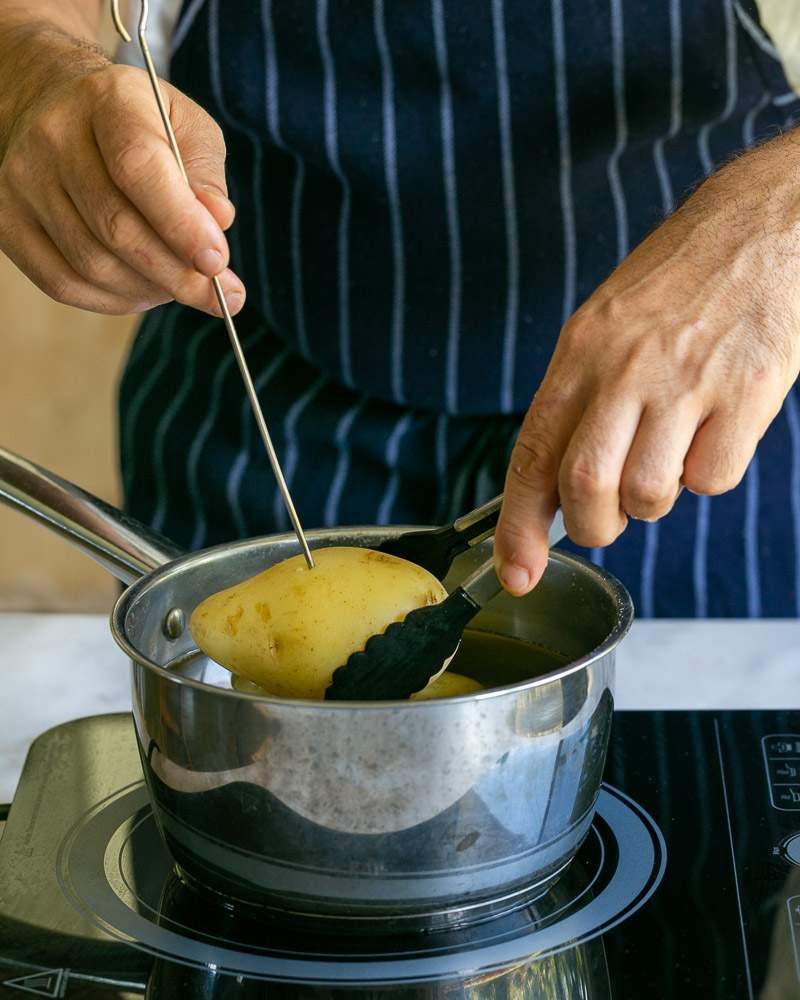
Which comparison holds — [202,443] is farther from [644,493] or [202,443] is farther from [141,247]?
[644,493]

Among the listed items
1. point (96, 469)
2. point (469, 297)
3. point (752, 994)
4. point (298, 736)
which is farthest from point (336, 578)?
point (96, 469)

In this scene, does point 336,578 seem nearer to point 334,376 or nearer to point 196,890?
point 196,890

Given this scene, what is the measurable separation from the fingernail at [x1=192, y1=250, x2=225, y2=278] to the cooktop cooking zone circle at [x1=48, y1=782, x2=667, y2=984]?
25 centimetres

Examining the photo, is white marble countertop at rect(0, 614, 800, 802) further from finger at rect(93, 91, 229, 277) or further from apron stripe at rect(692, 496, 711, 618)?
finger at rect(93, 91, 229, 277)

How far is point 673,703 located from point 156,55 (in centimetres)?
62

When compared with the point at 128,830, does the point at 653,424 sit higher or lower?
higher

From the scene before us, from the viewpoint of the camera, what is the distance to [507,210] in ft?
2.95

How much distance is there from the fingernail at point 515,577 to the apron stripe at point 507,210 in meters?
0.41

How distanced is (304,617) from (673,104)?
1.66ft

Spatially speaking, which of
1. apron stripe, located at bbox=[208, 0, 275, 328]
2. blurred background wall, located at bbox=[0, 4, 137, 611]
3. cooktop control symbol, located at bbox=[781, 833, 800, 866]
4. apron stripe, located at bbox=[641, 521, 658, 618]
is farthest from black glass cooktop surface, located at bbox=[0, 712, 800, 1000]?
blurred background wall, located at bbox=[0, 4, 137, 611]

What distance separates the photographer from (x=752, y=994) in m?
0.47

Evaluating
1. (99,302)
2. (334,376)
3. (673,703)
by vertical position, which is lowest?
(673,703)

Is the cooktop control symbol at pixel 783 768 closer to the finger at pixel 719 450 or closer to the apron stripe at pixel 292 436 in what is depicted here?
the finger at pixel 719 450

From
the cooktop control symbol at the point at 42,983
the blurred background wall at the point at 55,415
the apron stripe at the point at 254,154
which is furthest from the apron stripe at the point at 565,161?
the blurred background wall at the point at 55,415
